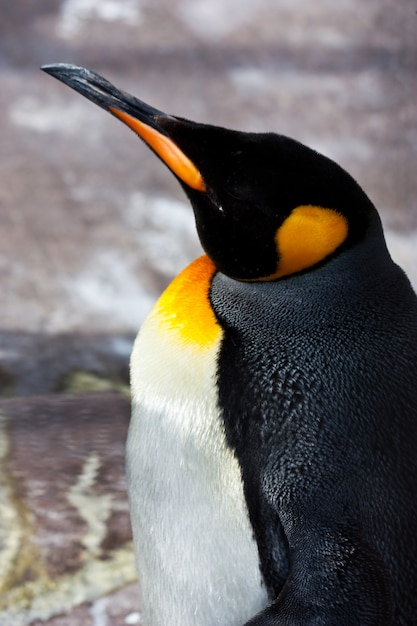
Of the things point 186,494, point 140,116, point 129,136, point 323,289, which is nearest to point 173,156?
point 140,116

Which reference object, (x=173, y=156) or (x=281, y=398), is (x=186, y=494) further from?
(x=173, y=156)

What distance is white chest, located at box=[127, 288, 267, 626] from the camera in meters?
0.86

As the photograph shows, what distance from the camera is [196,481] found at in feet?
2.89

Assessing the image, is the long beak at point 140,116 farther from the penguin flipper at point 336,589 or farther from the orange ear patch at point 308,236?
the penguin flipper at point 336,589

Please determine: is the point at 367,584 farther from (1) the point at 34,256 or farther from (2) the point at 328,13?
(2) the point at 328,13

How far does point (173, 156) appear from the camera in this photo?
32.0 inches

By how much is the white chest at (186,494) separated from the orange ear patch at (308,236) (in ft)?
0.44

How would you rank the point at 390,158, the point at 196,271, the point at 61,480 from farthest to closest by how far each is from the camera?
the point at 390,158
the point at 61,480
the point at 196,271

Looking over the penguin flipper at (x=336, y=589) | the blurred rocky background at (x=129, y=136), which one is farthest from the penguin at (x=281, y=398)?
the blurred rocky background at (x=129, y=136)

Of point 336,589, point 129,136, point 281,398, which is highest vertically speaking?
point 129,136

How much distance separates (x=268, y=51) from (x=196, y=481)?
2113 mm

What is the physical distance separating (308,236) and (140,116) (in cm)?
21

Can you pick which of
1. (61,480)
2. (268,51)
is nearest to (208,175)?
(61,480)

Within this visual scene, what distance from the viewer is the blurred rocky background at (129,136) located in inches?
82.0
